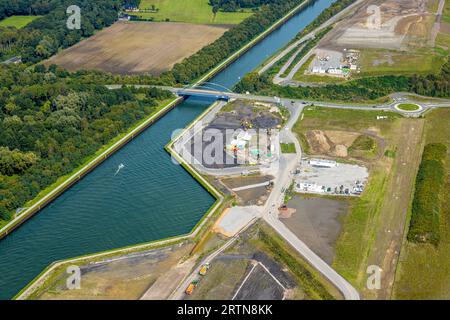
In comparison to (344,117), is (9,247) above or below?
below

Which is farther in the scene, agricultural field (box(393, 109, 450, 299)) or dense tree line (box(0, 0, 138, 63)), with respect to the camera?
dense tree line (box(0, 0, 138, 63))

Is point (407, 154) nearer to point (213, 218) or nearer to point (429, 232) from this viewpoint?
point (429, 232)

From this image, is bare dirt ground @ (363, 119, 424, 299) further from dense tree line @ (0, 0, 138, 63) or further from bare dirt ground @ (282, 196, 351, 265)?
dense tree line @ (0, 0, 138, 63)

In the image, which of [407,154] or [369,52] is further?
[369,52]

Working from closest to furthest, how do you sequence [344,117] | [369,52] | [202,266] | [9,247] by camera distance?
[202,266] → [9,247] → [344,117] → [369,52]

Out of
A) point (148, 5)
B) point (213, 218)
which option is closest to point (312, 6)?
point (148, 5)

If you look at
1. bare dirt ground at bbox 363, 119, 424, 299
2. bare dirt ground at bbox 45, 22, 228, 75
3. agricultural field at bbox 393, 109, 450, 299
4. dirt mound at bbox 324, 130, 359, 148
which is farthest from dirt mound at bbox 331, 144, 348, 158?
bare dirt ground at bbox 45, 22, 228, 75
